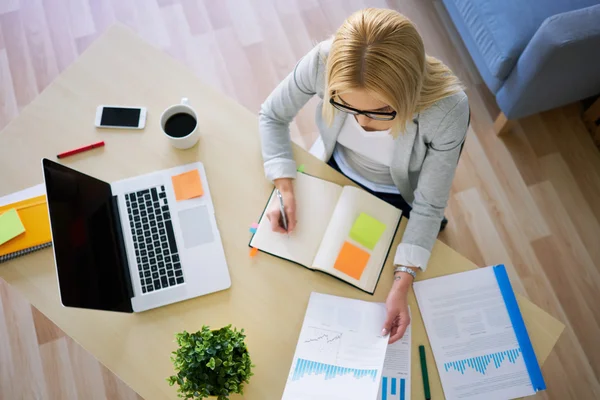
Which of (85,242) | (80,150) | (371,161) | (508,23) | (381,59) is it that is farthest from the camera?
(508,23)

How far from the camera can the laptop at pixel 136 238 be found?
944 millimetres

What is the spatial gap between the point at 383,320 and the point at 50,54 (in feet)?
6.70

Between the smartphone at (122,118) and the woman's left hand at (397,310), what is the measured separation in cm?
76

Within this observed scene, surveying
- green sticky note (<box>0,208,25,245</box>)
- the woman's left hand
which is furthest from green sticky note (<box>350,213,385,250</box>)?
green sticky note (<box>0,208,25,245</box>)

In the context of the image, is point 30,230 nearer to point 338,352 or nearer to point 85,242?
point 85,242

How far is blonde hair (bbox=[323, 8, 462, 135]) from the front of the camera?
85cm

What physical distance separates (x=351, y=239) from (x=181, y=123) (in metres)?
0.52

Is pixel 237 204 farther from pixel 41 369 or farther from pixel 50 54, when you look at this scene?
pixel 50 54

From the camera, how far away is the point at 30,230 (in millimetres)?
1109

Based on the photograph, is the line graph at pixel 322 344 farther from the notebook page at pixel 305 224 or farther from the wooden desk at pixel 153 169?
the notebook page at pixel 305 224

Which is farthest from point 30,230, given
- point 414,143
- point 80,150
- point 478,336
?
point 478,336

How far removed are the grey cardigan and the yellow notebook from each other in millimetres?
559

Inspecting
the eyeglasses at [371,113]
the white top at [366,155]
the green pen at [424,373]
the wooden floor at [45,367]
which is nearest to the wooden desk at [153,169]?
the green pen at [424,373]

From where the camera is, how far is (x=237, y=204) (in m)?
1.13
